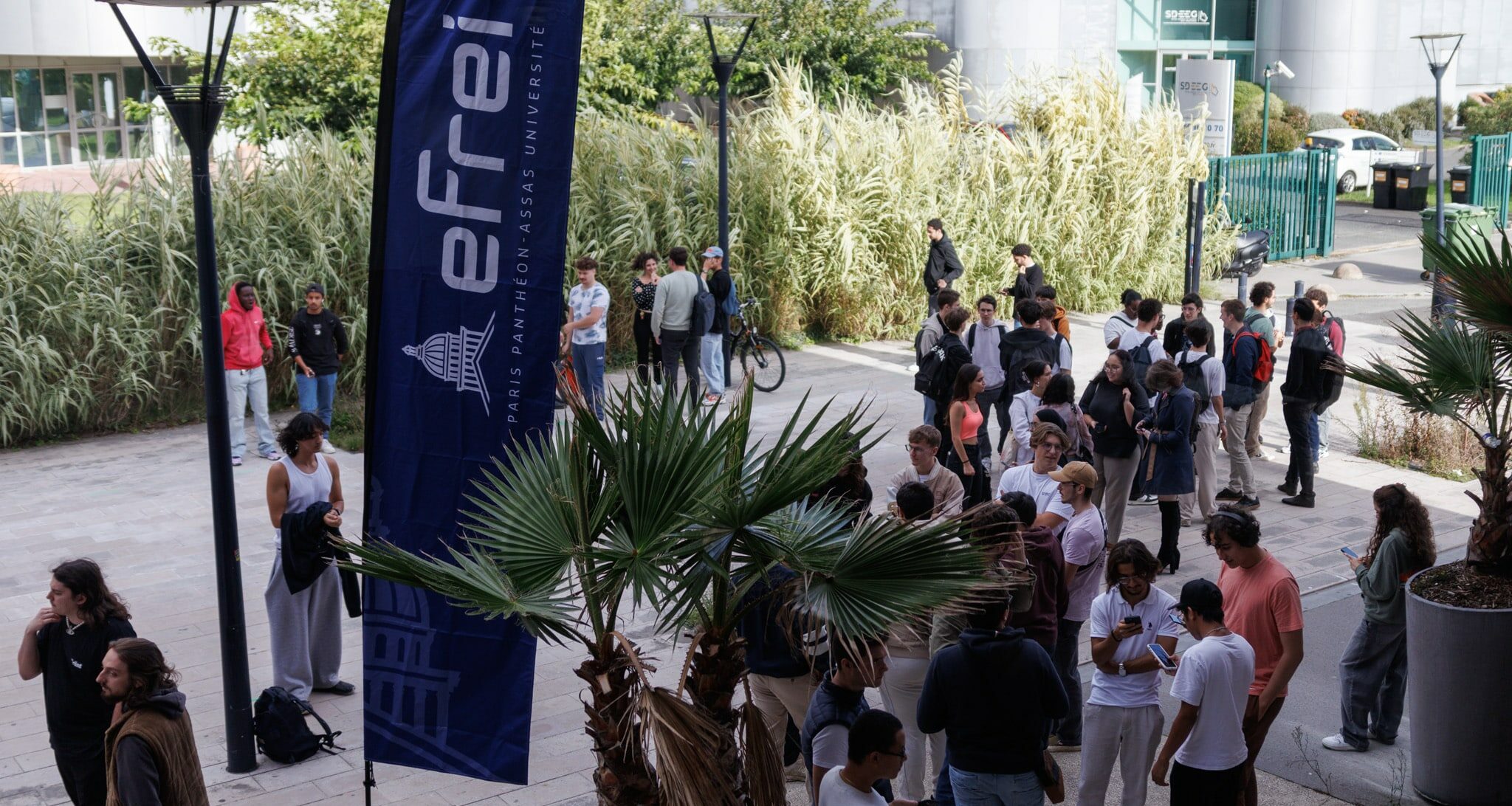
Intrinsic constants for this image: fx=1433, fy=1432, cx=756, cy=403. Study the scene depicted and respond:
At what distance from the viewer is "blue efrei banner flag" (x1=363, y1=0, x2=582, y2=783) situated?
5836 mm

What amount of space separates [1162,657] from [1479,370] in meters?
2.45

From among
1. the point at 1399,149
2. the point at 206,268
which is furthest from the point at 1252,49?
the point at 206,268

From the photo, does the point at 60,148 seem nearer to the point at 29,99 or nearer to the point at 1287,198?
the point at 29,99

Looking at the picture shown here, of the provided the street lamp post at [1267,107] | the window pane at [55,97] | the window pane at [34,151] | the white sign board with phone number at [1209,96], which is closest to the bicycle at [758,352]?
the white sign board with phone number at [1209,96]

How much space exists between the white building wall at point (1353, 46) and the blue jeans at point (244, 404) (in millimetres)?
41565

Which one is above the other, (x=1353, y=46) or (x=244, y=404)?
(x=1353, y=46)

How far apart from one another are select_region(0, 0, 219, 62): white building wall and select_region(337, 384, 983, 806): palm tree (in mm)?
34312

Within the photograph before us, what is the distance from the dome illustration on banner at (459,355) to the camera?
19.6 feet

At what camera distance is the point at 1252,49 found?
4853cm

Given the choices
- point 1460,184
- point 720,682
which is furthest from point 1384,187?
point 720,682

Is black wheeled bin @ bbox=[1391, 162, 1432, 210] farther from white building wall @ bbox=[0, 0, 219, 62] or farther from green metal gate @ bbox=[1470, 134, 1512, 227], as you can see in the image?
white building wall @ bbox=[0, 0, 219, 62]

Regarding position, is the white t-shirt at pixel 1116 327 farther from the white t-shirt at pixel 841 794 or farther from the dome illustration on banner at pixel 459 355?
the white t-shirt at pixel 841 794

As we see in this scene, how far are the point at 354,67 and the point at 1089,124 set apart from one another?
11.6 metres

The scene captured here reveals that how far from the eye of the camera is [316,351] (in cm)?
1337
